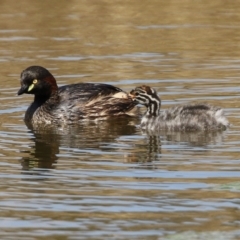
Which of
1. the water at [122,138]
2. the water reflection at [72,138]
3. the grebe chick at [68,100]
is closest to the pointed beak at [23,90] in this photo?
the grebe chick at [68,100]

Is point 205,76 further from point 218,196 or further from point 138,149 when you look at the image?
point 218,196

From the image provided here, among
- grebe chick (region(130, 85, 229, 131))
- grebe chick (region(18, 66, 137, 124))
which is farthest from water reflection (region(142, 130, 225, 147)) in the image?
grebe chick (region(18, 66, 137, 124))

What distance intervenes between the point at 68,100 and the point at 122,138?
2.04 metres

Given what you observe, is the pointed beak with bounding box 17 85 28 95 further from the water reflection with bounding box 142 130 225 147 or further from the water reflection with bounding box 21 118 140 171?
the water reflection with bounding box 142 130 225 147

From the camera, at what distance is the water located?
874 centimetres

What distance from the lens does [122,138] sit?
1266cm

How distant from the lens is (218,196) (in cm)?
929

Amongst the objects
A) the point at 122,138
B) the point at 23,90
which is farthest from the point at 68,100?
the point at 122,138

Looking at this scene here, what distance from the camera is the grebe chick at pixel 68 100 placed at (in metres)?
14.3

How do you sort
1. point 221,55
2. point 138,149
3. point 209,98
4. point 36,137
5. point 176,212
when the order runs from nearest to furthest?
1. point 176,212
2. point 138,149
3. point 36,137
4. point 209,98
5. point 221,55

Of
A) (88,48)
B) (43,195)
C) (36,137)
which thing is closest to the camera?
(43,195)

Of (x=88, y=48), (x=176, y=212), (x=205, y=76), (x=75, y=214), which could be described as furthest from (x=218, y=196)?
(x=88, y=48)

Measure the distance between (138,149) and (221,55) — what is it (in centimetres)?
626

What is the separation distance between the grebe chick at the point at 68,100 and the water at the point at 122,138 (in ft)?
1.01
